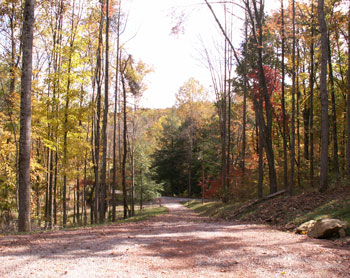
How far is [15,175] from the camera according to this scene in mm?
16031

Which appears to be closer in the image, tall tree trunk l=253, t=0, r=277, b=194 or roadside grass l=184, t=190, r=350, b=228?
roadside grass l=184, t=190, r=350, b=228

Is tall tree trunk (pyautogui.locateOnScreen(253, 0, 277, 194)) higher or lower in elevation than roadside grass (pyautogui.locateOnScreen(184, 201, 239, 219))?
higher

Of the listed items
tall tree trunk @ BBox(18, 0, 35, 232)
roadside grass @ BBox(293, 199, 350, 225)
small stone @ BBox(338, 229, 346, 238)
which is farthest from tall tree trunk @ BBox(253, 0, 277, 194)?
tall tree trunk @ BBox(18, 0, 35, 232)

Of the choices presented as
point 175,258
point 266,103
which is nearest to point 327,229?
point 175,258

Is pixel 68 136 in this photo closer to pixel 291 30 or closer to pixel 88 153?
pixel 88 153

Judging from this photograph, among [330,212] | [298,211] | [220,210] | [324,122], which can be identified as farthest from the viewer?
[220,210]

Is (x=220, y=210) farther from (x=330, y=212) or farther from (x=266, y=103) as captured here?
(x=330, y=212)

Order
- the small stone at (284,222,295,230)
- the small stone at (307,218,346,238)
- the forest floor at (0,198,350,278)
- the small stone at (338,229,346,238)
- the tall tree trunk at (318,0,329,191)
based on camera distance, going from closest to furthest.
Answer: the forest floor at (0,198,350,278)
the small stone at (338,229,346,238)
the small stone at (307,218,346,238)
the small stone at (284,222,295,230)
the tall tree trunk at (318,0,329,191)

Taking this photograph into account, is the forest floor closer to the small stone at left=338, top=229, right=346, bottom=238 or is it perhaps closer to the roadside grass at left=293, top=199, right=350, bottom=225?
the small stone at left=338, top=229, right=346, bottom=238

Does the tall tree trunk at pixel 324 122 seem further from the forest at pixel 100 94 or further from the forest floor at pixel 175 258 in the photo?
the forest floor at pixel 175 258

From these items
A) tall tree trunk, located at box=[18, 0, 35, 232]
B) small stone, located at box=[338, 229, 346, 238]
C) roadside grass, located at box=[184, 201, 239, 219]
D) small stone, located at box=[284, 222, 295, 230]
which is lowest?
roadside grass, located at box=[184, 201, 239, 219]

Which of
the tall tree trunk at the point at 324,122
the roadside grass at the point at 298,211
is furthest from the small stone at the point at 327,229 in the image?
the tall tree trunk at the point at 324,122

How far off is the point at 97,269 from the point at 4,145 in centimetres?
1420

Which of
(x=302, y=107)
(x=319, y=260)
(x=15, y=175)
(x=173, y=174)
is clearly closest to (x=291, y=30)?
(x=302, y=107)
